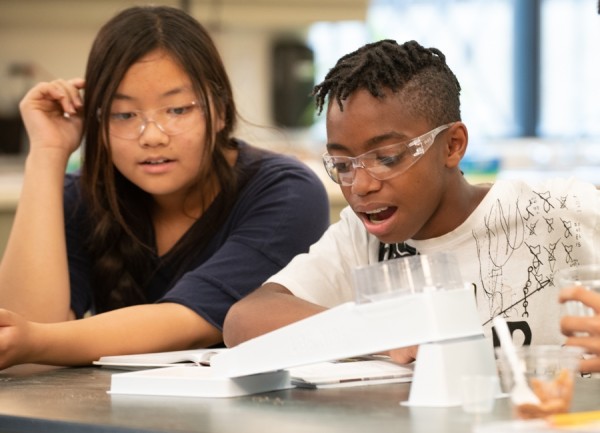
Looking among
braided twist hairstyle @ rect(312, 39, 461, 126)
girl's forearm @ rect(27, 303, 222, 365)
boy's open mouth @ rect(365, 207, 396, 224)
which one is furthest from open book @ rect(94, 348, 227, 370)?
braided twist hairstyle @ rect(312, 39, 461, 126)

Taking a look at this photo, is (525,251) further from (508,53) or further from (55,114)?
(508,53)

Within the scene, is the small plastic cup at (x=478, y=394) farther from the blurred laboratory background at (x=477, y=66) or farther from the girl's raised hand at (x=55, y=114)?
the blurred laboratory background at (x=477, y=66)

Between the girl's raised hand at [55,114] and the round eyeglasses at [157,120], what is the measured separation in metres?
0.21

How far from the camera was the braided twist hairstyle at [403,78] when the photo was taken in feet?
5.15

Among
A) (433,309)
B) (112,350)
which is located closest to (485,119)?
(112,350)

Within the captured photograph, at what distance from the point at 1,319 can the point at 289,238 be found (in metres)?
0.62

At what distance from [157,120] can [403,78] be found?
55cm

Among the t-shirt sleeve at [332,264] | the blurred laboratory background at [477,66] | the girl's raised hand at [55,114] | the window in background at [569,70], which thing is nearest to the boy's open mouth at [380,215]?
the t-shirt sleeve at [332,264]

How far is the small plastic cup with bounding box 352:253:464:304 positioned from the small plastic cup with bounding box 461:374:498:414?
11 centimetres

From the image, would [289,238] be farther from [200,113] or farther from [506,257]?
[506,257]

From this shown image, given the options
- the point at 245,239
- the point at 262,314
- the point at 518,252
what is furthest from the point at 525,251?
the point at 245,239

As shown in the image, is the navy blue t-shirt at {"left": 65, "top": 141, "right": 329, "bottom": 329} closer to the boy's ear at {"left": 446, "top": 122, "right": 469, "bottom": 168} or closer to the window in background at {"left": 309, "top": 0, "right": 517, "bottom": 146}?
the boy's ear at {"left": 446, "top": 122, "right": 469, "bottom": 168}

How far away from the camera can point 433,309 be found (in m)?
1.12

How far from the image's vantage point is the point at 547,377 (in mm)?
1039
